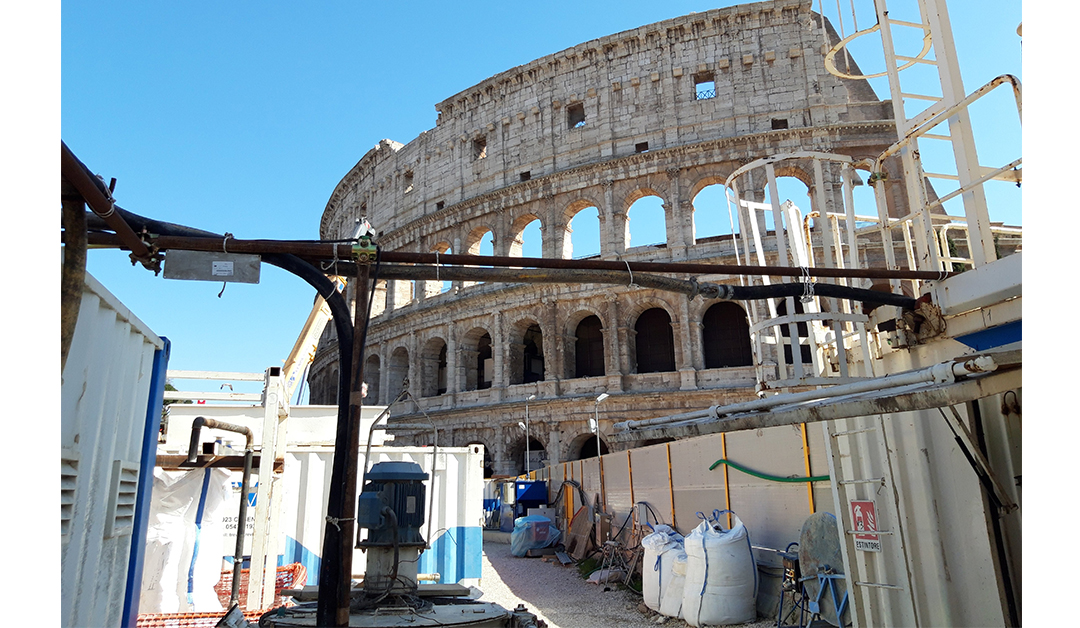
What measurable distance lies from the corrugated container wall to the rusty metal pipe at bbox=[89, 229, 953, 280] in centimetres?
55

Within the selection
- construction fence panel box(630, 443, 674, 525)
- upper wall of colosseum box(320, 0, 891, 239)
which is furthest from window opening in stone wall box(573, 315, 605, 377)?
construction fence panel box(630, 443, 674, 525)

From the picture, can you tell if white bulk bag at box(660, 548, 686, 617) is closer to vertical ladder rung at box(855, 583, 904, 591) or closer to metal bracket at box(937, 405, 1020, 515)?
vertical ladder rung at box(855, 583, 904, 591)

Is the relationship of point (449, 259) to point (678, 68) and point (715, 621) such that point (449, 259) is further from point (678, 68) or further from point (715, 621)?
point (678, 68)

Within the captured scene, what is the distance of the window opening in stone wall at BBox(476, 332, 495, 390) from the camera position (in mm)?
26417

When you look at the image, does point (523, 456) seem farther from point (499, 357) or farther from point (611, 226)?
point (611, 226)

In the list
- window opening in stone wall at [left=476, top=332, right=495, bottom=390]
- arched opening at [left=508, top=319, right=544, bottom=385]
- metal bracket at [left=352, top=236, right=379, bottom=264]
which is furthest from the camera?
window opening in stone wall at [left=476, top=332, right=495, bottom=390]

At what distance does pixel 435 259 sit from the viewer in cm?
437

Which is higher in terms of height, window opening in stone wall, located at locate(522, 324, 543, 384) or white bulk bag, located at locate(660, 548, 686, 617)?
window opening in stone wall, located at locate(522, 324, 543, 384)

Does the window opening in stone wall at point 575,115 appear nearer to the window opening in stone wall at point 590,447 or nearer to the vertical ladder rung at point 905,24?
the window opening in stone wall at point 590,447

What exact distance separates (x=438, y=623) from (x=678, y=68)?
24.2 meters

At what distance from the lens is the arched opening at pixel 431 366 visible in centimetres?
2759

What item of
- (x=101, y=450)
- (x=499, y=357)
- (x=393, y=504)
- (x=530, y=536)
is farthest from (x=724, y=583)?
(x=499, y=357)

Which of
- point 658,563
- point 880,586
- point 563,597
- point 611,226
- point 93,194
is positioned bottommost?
point 563,597

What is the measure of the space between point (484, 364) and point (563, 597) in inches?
686
